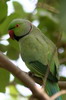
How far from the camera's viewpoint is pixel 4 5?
7.75 ft

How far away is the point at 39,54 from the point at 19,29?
2.19 ft

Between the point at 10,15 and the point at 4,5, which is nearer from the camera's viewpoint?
the point at 4,5

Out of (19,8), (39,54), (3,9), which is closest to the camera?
(3,9)

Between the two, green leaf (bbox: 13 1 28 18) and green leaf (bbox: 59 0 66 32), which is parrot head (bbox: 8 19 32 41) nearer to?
green leaf (bbox: 13 1 28 18)

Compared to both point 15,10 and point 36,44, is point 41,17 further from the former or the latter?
point 36,44

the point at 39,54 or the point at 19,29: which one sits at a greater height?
the point at 19,29

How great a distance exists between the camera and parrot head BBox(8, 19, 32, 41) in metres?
3.01

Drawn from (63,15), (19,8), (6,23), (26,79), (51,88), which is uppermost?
(19,8)

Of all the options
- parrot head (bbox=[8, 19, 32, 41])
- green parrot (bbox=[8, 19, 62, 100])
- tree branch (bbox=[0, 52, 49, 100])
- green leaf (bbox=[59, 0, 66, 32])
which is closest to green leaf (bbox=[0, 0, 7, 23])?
green parrot (bbox=[8, 19, 62, 100])

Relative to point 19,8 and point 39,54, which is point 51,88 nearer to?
point 39,54

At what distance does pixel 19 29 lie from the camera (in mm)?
3102

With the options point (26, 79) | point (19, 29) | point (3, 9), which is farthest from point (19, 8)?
point (26, 79)

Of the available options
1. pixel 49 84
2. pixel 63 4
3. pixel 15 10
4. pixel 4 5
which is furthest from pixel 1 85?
pixel 63 4

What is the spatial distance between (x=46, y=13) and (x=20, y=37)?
0.37 meters
